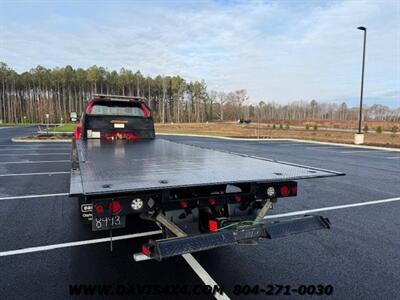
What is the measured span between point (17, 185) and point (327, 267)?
7375mm

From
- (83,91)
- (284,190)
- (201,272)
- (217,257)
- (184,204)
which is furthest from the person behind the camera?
(83,91)

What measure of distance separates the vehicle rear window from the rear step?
19.1 ft

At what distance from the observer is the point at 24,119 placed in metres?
84.8

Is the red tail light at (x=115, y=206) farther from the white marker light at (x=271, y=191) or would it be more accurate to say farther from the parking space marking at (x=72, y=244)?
the parking space marking at (x=72, y=244)

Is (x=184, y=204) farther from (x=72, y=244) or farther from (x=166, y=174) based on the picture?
(x=72, y=244)

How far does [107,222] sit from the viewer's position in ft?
9.34

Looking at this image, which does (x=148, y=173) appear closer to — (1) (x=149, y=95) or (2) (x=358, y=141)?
(2) (x=358, y=141)

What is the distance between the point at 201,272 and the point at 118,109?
5972mm

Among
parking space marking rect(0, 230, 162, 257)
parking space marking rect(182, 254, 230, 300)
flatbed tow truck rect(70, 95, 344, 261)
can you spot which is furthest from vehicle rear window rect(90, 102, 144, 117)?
parking space marking rect(182, 254, 230, 300)

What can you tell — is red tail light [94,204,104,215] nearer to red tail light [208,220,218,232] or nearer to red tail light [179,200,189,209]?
red tail light [179,200,189,209]

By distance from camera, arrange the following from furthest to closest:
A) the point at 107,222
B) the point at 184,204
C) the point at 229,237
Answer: the point at 184,204
the point at 229,237
the point at 107,222

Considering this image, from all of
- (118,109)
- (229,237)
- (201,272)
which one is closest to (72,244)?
(201,272)

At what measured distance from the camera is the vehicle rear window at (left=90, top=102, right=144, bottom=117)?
8.20 m

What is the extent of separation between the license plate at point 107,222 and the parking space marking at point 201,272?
3.64ft
